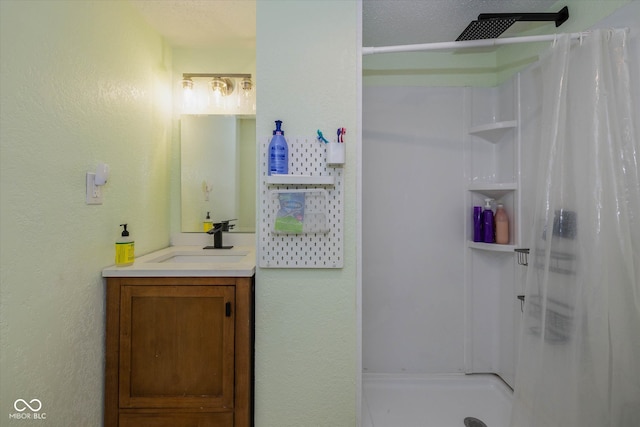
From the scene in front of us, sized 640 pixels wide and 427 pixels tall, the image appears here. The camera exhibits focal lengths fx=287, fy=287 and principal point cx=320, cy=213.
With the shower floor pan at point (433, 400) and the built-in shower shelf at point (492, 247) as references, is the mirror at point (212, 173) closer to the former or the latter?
the shower floor pan at point (433, 400)

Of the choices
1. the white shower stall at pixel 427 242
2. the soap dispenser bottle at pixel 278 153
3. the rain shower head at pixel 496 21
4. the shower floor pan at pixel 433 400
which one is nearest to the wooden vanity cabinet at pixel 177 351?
the soap dispenser bottle at pixel 278 153

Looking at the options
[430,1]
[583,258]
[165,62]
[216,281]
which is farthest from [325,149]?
[165,62]

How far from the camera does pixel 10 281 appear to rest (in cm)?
92

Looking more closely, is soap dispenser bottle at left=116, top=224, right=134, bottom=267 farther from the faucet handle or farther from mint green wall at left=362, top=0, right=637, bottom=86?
mint green wall at left=362, top=0, right=637, bottom=86

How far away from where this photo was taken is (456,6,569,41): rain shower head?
51.9 inches

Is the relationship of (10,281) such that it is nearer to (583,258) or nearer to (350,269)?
(350,269)

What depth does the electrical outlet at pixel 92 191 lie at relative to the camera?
122cm

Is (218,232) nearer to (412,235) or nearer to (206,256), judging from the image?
(206,256)

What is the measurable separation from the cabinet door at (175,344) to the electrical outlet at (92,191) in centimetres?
42

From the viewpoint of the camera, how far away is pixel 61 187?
3.60 ft

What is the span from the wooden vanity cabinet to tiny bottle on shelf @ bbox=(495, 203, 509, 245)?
1514 mm
